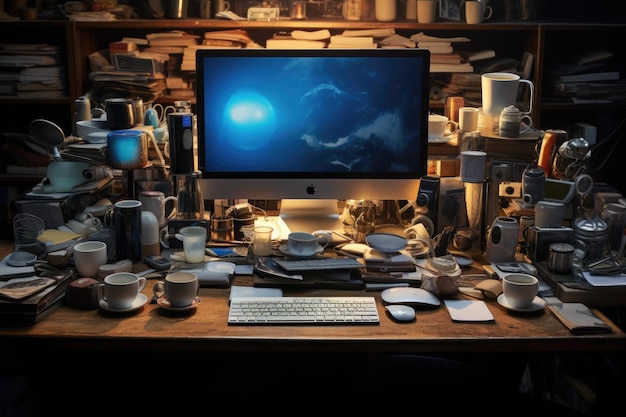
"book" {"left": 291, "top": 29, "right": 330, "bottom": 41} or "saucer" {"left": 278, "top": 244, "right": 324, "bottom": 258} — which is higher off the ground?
"book" {"left": 291, "top": 29, "right": 330, "bottom": 41}

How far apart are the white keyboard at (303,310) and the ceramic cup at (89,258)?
39 cm

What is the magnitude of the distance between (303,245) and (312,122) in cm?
39

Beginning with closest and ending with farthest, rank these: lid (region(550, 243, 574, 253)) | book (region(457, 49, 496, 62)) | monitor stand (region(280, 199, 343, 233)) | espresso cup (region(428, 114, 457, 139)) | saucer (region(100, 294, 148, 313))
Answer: saucer (region(100, 294, 148, 313)) < lid (region(550, 243, 574, 253)) < monitor stand (region(280, 199, 343, 233)) < espresso cup (region(428, 114, 457, 139)) < book (region(457, 49, 496, 62))

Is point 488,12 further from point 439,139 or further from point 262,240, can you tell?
point 262,240

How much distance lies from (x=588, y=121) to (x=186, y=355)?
8.15 ft

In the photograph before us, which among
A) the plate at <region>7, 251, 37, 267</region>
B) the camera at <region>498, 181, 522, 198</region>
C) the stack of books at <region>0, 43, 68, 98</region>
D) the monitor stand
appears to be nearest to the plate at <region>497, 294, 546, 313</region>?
the camera at <region>498, 181, 522, 198</region>

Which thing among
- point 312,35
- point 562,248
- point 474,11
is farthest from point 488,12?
point 562,248

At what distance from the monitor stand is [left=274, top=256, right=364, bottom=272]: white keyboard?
0.27m

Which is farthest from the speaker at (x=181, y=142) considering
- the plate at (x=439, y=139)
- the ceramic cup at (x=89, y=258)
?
the plate at (x=439, y=139)

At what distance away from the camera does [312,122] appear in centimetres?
236

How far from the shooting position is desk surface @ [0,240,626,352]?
178 cm

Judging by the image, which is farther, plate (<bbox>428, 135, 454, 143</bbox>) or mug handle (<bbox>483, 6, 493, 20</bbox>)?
mug handle (<bbox>483, 6, 493, 20</bbox>)

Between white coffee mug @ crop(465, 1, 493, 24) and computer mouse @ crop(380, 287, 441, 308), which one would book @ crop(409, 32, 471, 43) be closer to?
white coffee mug @ crop(465, 1, 493, 24)

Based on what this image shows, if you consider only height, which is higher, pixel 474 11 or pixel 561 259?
pixel 474 11
